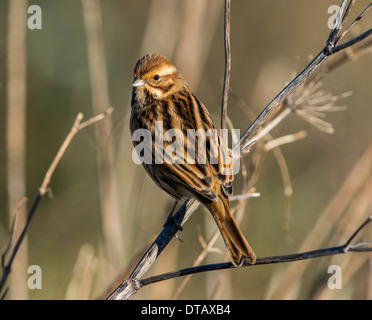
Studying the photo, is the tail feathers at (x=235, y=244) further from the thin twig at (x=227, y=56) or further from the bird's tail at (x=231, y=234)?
the thin twig at (x=227, y=56)

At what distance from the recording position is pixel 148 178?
4508mm

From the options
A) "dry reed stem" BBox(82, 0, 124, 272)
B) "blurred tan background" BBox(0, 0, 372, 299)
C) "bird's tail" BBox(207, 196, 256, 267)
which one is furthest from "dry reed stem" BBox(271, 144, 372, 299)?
"dry reed stem" BBox(82, 0, 124, 272)

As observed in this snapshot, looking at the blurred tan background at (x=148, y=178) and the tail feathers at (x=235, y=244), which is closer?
the tail feathers at (x=235, y=244)

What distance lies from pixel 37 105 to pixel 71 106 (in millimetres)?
537

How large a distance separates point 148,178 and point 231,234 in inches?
63.3

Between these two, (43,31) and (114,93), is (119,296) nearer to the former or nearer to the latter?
(114,93)

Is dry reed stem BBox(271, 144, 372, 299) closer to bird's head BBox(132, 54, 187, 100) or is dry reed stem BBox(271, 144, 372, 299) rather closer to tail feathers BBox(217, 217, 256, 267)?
tail feathers BBox(217, 217, 256, 267)

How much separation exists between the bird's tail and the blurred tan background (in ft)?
2.10

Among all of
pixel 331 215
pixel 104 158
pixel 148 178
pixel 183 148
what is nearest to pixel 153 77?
pixel 183 148

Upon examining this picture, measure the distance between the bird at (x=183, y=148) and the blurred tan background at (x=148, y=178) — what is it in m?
0.58

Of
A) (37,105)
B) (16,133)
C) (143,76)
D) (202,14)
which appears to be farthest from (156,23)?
(37,105)

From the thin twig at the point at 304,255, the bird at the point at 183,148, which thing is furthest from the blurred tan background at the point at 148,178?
the thin twig at the point at 304,255

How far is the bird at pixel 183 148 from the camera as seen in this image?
10.3ft

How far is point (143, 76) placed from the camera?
3.69 m
